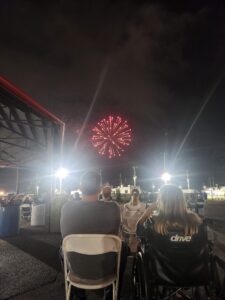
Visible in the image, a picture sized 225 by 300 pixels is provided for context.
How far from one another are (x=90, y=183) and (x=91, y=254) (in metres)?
0.80

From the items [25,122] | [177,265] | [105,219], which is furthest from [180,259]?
[25,122]

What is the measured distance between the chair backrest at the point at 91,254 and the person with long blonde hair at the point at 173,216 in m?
0.64

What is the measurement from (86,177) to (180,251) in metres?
1.33

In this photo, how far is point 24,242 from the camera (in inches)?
328

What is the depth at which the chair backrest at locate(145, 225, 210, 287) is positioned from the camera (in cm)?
285

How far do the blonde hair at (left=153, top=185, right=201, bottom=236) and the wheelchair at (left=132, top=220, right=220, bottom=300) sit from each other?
0.27ft

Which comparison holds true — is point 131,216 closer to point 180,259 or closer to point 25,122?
point 180,259

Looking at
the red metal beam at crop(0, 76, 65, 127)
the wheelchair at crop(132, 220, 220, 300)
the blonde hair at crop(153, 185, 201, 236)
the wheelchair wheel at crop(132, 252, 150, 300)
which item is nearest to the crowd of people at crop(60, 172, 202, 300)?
the blonde hair at crop(153, 185, 201, 236)

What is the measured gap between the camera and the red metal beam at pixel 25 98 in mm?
7871

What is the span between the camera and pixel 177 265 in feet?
9.42

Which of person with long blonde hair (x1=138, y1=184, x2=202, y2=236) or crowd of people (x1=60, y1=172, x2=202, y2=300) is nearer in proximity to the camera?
crowd of people (x1=60, y1=172, x2=202, y2=300)

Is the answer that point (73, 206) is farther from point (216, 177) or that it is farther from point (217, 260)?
point (216, 177)

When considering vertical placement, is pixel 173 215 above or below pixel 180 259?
above

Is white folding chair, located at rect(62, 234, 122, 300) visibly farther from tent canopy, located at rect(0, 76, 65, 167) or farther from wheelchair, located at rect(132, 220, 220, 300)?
tent canopy, located at rect(0, 76, 65, 167)
